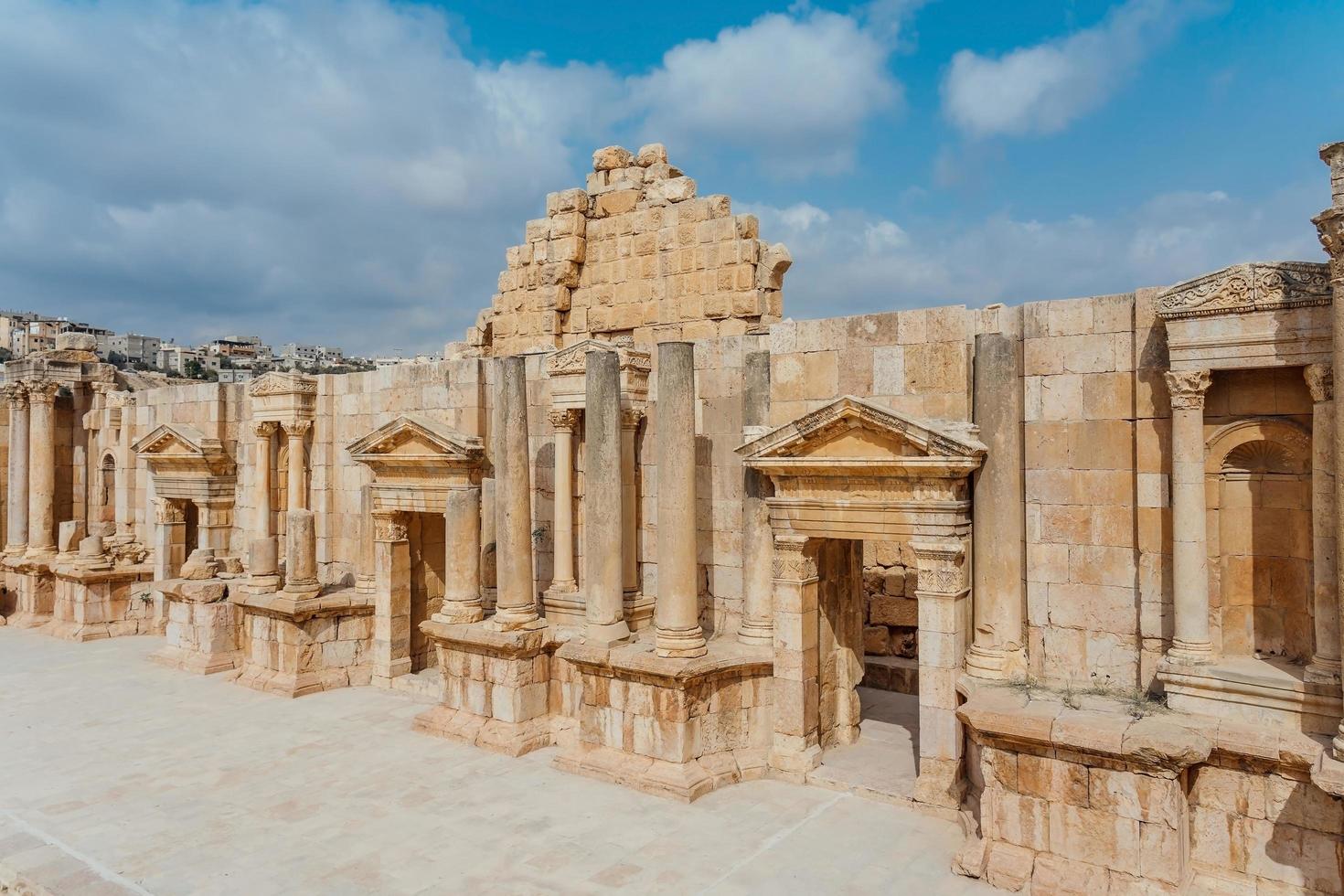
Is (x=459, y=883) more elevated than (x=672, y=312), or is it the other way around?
(x=672, y=312)

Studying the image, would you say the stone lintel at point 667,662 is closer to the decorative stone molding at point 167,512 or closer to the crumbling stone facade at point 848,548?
the crumbling stone facade at point 848,548

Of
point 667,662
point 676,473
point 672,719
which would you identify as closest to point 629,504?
point 676,473

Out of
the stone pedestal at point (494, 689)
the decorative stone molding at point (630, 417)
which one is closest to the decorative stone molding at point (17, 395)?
the stone pedestal at point (494, 689)

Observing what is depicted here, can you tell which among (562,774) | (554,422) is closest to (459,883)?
(562,774)

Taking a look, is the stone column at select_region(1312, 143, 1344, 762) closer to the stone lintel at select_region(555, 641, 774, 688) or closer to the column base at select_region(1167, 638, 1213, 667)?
the column base at select_region(1167, 638, 1213, 667)

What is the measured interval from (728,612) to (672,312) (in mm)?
5051

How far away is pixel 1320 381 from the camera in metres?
6.91

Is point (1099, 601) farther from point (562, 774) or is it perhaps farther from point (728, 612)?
point (562, 774)

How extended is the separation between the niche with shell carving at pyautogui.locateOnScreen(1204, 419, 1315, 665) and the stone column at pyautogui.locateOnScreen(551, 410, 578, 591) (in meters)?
7.40

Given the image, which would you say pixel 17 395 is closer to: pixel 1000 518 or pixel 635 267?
pixel 635 267

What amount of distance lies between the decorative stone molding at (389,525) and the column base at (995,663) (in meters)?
8.64

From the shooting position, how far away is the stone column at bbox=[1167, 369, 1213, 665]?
7469 millimetres

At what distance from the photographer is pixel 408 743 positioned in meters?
11.0

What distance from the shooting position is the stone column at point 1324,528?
6891 millimetres
